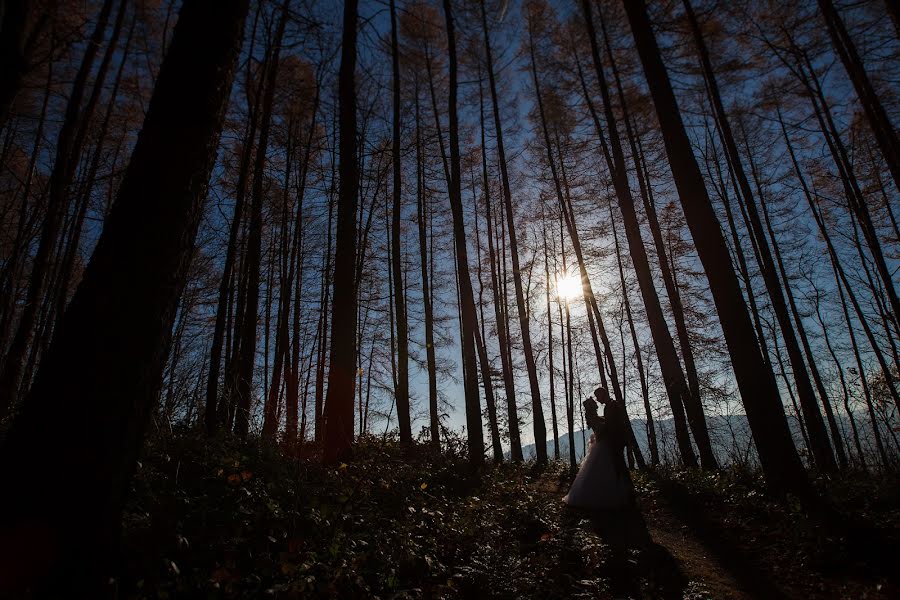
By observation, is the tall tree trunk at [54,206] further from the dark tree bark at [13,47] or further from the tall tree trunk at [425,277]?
the tall tree trunk at [425,277]

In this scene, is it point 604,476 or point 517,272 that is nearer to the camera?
point 604,476

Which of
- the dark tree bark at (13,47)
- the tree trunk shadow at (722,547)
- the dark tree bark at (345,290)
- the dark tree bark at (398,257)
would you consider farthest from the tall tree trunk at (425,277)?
the dark tree bark at (13,47)

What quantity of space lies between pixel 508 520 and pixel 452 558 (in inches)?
59.7

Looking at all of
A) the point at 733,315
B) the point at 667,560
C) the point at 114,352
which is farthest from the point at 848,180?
the point at 114,352

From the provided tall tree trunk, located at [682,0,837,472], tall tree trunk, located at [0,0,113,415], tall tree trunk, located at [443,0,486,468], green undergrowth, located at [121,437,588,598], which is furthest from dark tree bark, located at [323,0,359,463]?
tall tree trunk, located at [682,0,837,472]

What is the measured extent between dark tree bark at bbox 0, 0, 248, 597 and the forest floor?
0.36 m

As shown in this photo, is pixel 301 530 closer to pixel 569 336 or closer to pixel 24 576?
pixel 24 576

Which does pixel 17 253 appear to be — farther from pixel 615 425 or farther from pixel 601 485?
pixel 615 425

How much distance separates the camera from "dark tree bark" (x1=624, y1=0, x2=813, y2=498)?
14.2 ft

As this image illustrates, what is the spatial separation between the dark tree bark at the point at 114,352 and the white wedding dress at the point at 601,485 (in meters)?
5.70

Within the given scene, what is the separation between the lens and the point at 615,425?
247 inches

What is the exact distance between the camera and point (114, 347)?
1783 millimetres

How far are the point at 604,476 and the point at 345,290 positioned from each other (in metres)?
4.85

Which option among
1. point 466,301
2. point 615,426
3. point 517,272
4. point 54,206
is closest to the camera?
point 54,206
